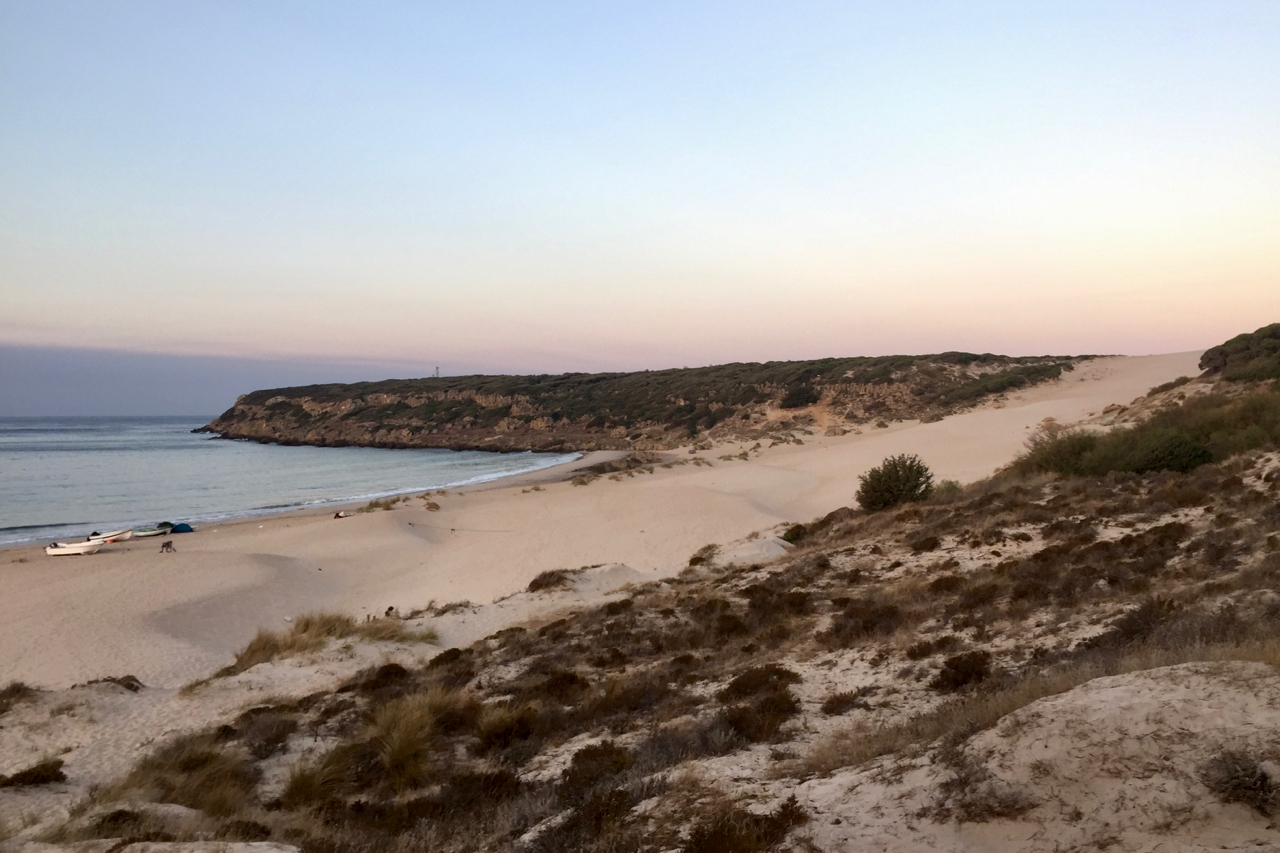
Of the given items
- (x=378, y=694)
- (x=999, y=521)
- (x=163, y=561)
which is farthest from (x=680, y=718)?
(x=163, y=561)

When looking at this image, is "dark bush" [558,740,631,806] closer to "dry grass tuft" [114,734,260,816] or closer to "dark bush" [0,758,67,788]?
"dry grass tuft" [114,734,260,816]

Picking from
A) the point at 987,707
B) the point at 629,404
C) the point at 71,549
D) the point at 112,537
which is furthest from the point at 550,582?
the point at 629,404

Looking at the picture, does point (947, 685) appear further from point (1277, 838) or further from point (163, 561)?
point (163, 561)

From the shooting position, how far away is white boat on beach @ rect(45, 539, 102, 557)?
75.8 ft

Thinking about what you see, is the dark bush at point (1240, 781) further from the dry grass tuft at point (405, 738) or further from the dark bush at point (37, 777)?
the dark bush at point (37, 777)

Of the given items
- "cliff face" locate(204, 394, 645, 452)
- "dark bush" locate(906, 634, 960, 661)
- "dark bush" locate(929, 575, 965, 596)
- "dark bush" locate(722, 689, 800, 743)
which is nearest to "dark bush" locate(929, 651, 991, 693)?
"dark bush" locate(906, 634, 960, 661)

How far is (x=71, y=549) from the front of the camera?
23.3 meters

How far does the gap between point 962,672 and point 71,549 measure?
26.9 m

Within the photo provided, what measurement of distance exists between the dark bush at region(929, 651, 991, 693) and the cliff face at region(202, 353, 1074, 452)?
4839cm

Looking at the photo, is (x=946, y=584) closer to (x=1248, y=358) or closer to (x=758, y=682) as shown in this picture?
(x=758, y=682)

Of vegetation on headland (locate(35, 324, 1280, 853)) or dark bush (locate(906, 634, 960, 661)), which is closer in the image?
vegetation on headland (locate(35, 324, 1280, 853))

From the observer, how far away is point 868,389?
200 ft

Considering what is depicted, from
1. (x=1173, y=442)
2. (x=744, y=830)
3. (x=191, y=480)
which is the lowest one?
(x=191, y=480)

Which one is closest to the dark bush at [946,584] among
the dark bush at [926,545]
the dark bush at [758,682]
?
the dark bush at [926,545]
